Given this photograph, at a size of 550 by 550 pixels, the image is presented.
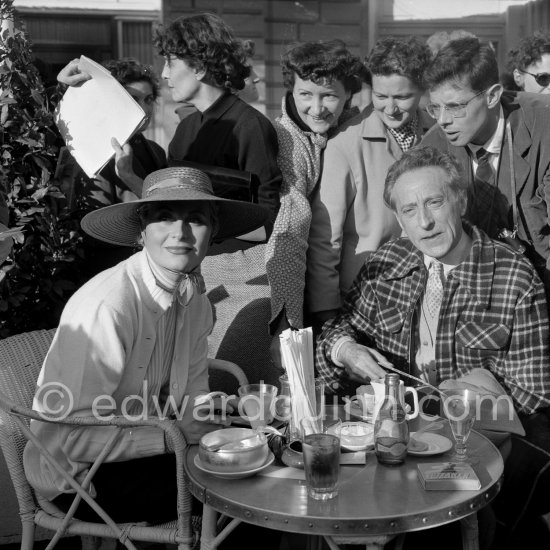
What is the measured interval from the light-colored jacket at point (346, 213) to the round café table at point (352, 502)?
1257mm

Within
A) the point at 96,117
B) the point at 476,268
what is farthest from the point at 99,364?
the point at 476,268

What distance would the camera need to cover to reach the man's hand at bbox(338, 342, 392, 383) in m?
2.98

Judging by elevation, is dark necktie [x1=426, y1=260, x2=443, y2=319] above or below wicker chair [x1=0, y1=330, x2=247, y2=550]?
above

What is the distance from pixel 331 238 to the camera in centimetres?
356

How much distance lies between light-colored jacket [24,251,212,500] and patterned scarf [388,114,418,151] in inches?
58.5

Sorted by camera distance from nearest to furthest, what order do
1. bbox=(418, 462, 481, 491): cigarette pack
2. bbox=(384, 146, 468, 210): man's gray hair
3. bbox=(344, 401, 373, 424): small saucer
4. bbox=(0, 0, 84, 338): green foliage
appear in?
1. bbox=(418, 462, 481, 491): cigarette pack
2. bbox=(344, 401, 373, 424): small saucer
3. bbox=(384, 146, 468, 210): man's gray hair
4. bbox=(0, 0, 84, 338): green foliage

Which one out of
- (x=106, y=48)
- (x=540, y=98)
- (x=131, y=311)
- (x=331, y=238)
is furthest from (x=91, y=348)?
(x=106, y=48)

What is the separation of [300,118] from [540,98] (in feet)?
3.29

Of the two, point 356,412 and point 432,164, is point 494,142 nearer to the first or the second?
point 432,164

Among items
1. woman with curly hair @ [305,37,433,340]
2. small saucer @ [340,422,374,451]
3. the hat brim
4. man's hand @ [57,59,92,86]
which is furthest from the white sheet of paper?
small saucer @ [340,422,374,451]

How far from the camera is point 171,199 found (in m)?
2.65

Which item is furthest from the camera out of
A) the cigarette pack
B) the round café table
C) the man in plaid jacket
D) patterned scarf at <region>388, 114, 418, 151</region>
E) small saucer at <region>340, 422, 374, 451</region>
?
patterned scarf at <region>388, 114, 418, 151</region>

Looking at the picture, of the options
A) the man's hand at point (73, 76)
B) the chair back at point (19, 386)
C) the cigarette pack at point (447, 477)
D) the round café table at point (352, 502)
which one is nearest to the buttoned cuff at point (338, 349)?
the round café table at point (352, 502)

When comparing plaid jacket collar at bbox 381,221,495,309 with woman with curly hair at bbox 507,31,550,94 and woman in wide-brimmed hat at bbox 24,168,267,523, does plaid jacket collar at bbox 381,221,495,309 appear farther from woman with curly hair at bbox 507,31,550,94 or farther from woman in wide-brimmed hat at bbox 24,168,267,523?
woman with curly hair at bbox 507,31,550,94
